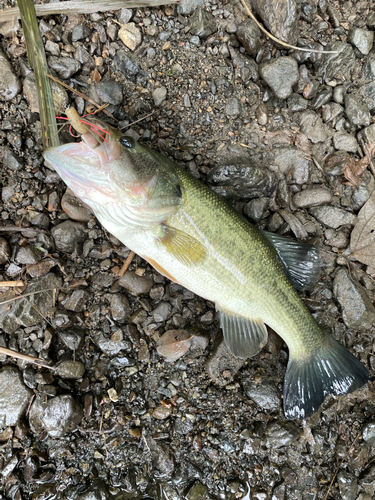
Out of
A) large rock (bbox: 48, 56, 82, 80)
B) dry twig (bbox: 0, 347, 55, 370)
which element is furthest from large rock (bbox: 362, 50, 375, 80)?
dry twig (bbox: 0, 347, 55, 370)

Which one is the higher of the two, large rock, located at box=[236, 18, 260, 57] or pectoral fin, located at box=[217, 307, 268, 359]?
large rock, located at box=[236, 18, 260, 57]

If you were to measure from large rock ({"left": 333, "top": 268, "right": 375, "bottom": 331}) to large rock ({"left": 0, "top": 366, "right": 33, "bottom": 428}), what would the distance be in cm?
325

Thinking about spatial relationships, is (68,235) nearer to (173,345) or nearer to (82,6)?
(173,345)

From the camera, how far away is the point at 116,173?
271cm

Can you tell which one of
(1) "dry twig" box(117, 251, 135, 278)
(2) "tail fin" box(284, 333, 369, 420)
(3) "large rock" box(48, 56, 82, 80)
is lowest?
(2) "tail fin" box(284, 333, 369, 420)

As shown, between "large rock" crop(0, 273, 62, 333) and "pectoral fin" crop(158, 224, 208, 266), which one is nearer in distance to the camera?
"pectoral fin" crop(158, 224, 208, 266)

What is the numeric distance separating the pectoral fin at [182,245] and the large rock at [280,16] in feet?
7.89

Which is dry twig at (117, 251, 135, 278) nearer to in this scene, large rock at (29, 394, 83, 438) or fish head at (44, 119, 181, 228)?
fish head at (44, 119, 181, 228)

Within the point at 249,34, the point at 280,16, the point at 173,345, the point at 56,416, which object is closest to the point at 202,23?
the point at 249,34

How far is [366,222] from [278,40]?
7.00 feet

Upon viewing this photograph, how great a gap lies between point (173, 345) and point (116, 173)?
1724 mm

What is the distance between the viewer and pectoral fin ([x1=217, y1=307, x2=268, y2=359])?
319 cm

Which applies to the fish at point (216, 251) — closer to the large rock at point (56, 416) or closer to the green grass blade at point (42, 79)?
the green grass blade at point (42, 79)

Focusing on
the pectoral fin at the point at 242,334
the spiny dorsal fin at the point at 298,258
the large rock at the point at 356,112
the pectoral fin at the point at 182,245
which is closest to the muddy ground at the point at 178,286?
the large rock at the point at 356,112
